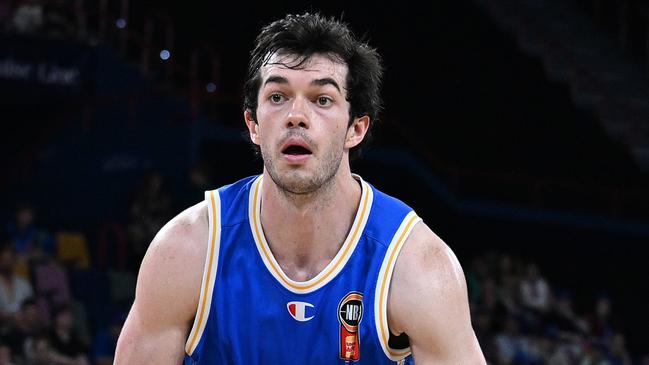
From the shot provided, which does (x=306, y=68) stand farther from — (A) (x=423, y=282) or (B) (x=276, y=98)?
(A) (x=423, y=282)

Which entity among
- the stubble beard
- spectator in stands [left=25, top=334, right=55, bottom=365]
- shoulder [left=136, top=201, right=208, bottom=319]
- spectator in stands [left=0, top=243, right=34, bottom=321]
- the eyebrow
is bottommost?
spectator in stands [left=25, top=334, right=55, bottom=365]

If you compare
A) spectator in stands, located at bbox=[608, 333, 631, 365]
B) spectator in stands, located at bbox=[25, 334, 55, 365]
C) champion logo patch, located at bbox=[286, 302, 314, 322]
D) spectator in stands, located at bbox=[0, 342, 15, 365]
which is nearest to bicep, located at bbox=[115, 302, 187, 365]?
champion logo patch, located at bbox=[286, 302, 314, 322]

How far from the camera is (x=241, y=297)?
14.0 ft

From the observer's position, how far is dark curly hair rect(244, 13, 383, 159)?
4.20 metres

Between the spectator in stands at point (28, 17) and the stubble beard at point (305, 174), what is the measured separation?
9.38m

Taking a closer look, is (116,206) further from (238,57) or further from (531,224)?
(531,224)

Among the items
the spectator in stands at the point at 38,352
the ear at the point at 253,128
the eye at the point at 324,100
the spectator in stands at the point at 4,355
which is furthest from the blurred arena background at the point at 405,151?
the eye at the point at 324,100

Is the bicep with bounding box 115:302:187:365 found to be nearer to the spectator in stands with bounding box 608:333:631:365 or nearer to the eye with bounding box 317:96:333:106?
the eye with bounding box 317:96:333:106

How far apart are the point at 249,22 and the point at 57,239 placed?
4409mm

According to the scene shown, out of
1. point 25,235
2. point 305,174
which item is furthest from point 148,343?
point 25,235

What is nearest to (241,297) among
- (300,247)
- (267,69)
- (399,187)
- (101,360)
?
(300,247)

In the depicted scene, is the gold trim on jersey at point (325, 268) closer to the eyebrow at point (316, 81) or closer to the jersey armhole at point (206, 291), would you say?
the jersey armhole at point (206, 291)

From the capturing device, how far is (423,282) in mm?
4148

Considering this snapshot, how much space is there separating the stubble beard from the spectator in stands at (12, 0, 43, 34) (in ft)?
30.8
